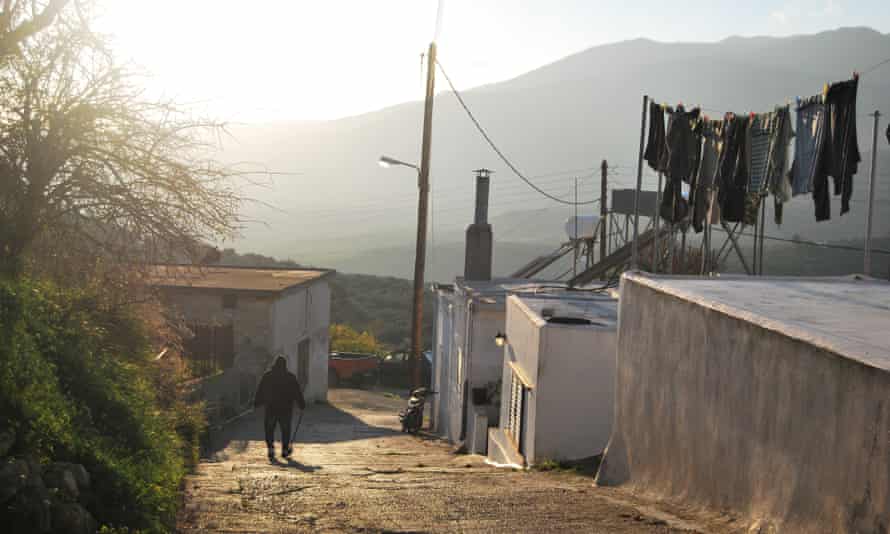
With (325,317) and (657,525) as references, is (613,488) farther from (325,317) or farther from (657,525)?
(325,317)

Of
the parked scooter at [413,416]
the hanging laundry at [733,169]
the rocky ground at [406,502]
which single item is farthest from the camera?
the parked scooter at [413,416]

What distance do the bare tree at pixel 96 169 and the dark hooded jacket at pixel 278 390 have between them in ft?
7.88

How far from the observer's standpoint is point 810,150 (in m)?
10.2

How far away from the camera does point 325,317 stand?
31062mm

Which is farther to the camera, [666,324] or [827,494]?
[666,324]

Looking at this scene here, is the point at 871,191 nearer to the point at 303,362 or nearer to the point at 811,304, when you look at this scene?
the point at 811,304

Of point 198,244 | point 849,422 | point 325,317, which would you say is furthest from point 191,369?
point 849,422

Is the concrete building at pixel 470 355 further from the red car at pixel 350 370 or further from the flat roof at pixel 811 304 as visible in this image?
the red car at pixel 350 370

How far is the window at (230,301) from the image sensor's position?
22.9 m

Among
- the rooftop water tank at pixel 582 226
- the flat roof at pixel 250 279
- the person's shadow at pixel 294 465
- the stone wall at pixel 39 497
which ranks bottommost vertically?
the person's shadow at pixel 294 465

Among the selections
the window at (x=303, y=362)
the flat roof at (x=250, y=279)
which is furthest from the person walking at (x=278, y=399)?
the window at (x=303, y=362)

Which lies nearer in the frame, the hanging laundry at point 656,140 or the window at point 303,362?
the hanging laundry at point 656,140

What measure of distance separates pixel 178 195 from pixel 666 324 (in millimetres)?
6021

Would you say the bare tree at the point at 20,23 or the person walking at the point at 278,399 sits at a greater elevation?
the bare tree at the point at 20,23
